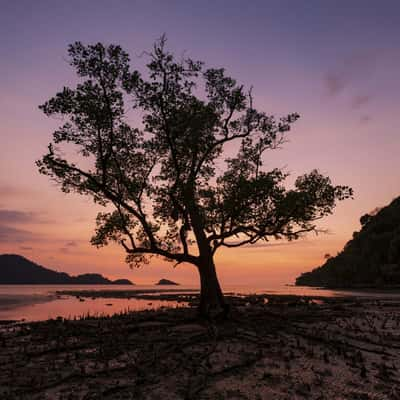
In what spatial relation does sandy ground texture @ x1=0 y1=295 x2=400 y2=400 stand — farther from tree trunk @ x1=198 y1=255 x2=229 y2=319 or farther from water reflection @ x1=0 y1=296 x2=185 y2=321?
water reflection @ x1=0 y1=296 x2=185 y2=321

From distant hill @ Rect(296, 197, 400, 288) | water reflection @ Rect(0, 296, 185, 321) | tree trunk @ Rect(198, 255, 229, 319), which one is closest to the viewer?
tree trunk @ Rect(198, 255, 229, 319)

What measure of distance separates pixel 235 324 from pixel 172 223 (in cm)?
917

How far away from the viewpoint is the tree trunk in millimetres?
23531

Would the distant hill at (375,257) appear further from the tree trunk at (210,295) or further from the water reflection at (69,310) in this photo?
the tree trunk at (210,295)

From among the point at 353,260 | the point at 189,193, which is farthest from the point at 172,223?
the point at 353,260

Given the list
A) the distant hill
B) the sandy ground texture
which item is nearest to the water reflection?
the sandy ground texture

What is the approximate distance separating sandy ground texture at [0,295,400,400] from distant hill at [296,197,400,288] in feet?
398

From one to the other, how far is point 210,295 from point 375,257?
137m

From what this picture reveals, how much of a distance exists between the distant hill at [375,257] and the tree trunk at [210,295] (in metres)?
118

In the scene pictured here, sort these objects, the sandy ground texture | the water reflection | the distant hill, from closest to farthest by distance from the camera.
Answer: the sandy ground texture → the water reflection → the distant hill

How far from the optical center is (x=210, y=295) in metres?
24.3

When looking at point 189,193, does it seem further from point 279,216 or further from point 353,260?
point 353,260

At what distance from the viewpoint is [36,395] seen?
392 inches

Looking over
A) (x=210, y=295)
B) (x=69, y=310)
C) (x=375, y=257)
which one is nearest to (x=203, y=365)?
(x=210, y=295)
